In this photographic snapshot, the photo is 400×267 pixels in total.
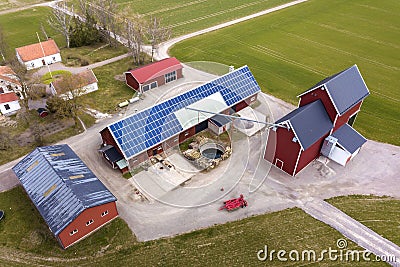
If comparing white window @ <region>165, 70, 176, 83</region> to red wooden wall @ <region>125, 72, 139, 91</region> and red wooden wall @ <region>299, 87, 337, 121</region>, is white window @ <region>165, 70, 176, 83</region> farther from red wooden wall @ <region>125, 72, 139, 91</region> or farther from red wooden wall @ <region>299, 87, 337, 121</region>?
red wooden wall @ <region>299, 87, 337, 121</region>

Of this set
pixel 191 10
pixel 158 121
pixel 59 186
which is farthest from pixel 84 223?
pixel 191 10

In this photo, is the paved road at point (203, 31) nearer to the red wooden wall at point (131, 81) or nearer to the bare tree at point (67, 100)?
the red wooden wall at point (131, 81)

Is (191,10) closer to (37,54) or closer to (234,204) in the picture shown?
(37,54)

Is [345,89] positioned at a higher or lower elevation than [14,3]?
lower

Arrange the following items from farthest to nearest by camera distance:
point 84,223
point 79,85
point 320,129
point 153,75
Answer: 1. point 153,75
2. point 79,85
3. point 320,129
4. point 84,223

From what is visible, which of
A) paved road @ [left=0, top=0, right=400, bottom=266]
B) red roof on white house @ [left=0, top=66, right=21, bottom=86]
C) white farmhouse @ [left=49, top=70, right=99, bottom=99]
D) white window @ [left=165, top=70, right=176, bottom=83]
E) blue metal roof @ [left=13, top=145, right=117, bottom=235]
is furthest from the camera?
white window @ [left=165, top=70, right=176, bottom=83]

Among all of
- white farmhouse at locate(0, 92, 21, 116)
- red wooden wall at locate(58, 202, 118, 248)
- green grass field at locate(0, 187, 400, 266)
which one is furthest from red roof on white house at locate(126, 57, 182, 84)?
green grass field at locate(0, 187, 400, 266)

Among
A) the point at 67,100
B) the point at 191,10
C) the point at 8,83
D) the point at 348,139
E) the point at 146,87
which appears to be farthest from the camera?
the point at 191,10

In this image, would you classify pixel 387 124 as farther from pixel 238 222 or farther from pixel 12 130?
pixel 12 130
